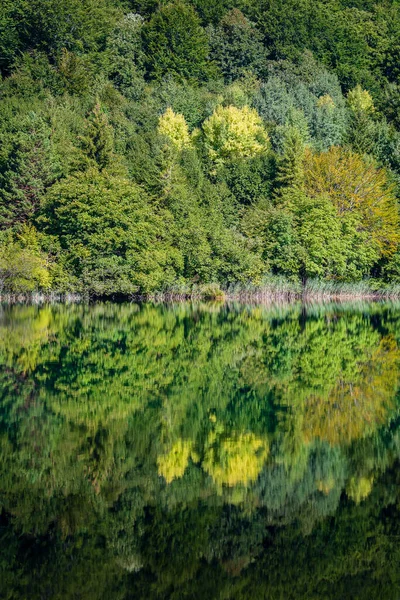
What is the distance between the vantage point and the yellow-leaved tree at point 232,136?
86938 millimetres

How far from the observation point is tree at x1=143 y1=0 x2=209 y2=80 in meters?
108

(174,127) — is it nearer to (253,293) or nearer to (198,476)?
(253,293)

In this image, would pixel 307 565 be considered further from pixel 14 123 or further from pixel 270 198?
pixel 270 198

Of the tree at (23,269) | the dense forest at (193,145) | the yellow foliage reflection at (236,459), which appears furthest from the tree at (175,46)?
the yellow foliage reflection at (236,459)

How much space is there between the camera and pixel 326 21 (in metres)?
122

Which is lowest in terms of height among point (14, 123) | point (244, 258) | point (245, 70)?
point (244, 258)

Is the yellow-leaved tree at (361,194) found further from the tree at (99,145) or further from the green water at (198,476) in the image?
the green water at (198,476)

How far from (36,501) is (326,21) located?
118m

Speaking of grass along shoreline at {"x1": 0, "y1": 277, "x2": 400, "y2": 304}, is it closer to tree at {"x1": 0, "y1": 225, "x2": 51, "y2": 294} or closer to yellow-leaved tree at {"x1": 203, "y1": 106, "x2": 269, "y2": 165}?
tree at {"x1": 0, "y1": 225, "x2": 51, "y2": 294}

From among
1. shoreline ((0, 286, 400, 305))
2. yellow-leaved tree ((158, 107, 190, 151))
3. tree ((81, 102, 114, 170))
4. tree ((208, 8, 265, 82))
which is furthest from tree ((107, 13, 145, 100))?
shoreline ((0, 286, 400, 305))

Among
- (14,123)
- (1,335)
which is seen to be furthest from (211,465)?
(14,123)

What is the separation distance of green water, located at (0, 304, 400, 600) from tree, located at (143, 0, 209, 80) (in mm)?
85579

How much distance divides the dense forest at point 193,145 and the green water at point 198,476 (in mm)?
36674

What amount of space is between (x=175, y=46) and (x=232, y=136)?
2625cm
